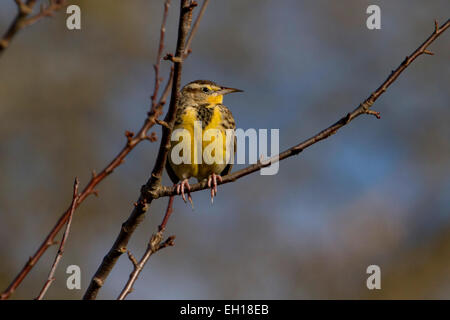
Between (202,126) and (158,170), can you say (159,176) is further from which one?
(202,126)

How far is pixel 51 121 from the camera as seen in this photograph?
10281 mm

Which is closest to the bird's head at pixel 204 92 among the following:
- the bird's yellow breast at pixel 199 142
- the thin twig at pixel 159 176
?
the bird's yellow breast at pixel 199 142

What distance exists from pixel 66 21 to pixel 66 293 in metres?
4.24

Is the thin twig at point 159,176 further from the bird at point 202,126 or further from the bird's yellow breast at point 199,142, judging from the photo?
the bird's yellow breast at point 199,142

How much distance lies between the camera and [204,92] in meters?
6.20

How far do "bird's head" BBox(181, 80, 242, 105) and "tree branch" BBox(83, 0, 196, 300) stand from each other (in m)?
2.30

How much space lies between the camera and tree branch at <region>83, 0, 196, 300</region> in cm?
304

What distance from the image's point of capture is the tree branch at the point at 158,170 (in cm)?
304

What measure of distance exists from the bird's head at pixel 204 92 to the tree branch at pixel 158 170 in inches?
90.4

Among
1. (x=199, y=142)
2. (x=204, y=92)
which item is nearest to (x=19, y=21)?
(x=199, y=142)

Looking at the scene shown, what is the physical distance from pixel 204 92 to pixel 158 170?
256cm

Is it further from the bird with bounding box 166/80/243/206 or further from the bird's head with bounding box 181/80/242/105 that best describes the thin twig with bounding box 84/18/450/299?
the bird's head with bounding box 181/80/242/105

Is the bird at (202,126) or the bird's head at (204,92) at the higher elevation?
the bird's head at (204,92)
